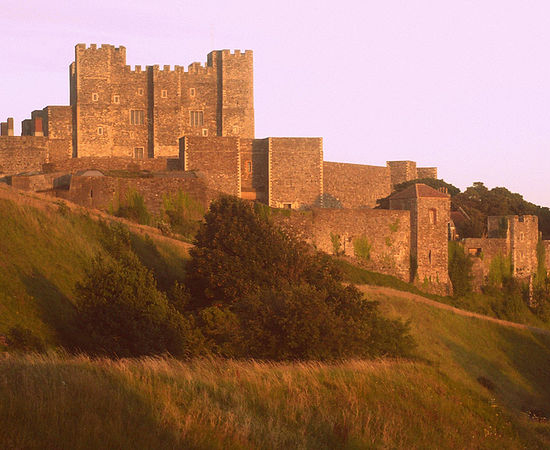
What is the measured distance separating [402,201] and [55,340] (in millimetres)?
33141

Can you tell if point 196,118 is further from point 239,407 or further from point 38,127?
point 239,407

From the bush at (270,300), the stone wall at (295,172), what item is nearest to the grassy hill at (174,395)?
the bush at (270,300)

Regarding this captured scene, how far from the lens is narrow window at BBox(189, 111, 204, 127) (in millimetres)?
58219

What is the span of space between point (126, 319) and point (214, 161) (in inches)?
1260

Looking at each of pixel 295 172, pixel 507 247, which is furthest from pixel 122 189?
pixel 507 247

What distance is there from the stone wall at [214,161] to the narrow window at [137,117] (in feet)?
29.2

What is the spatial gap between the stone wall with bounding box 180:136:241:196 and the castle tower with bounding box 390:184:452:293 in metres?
11.2

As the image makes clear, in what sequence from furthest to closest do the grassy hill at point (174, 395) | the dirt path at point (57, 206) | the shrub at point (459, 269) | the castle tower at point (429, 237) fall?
the shrub at point (459, 269)
the castle tower at point (429, 237)
the dirt path at point (57, 206)
the grassy hill at point (174, 395)

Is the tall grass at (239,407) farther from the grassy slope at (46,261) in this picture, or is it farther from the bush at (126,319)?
the grassy slope at (46,261)

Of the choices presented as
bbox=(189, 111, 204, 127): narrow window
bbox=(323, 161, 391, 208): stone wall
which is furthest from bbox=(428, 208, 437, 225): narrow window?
bbox=(189, 111, 204, 127): narrow window

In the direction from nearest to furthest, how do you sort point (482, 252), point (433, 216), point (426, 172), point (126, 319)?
point (126, 319), point (433, 216), point (482, 252), point (426, 172)

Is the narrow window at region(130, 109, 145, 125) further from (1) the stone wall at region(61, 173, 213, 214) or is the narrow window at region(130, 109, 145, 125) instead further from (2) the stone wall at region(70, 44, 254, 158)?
(1) the stone wall at region(61, 173, 213, 214)

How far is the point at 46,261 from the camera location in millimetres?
21766

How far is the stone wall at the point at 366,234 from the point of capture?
147 feet
